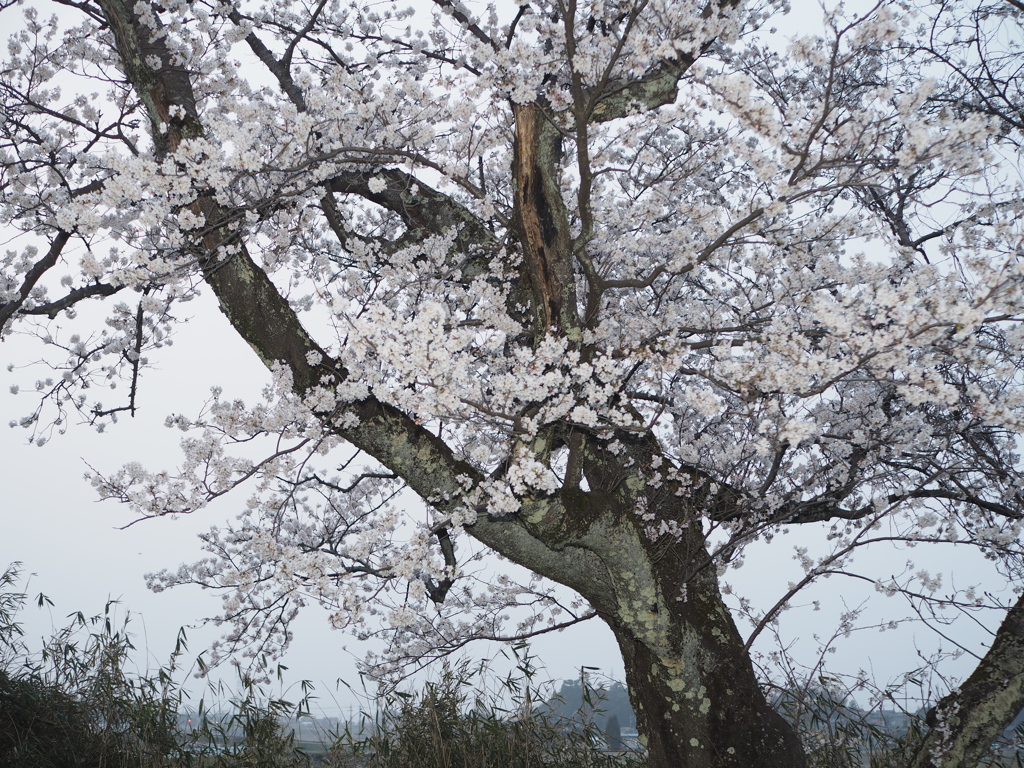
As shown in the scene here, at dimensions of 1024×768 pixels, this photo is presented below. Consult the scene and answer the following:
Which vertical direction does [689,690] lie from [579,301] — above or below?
below

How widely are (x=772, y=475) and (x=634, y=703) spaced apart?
167 cm

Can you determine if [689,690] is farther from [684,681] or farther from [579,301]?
[579,301]

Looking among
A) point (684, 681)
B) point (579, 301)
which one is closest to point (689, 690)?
point (684, 681)

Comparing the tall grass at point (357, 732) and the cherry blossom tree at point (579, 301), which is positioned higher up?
the cherry blossom tree at point (579, 301)

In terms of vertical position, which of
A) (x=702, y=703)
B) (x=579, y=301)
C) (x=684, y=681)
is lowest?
(x=702, y=703)

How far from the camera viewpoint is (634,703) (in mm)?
4914

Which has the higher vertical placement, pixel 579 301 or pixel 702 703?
pixel 579 301

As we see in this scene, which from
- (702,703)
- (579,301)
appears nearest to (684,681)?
(702,703)

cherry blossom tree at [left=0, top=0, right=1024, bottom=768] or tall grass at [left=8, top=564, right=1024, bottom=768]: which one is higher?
cherry blossom tree at [left=0, top=0, right=1024, bottom=768]

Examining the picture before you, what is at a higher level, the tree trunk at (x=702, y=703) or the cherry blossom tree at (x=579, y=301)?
the cherry blossom tree at (x=579, y=301)

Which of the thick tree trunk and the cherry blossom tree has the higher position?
the cherry blossom tree

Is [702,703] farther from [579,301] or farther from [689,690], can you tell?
[579,301]

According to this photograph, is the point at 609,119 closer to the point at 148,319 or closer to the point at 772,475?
the point at 772,475

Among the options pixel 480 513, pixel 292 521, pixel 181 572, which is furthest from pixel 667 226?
pixel 181 572
